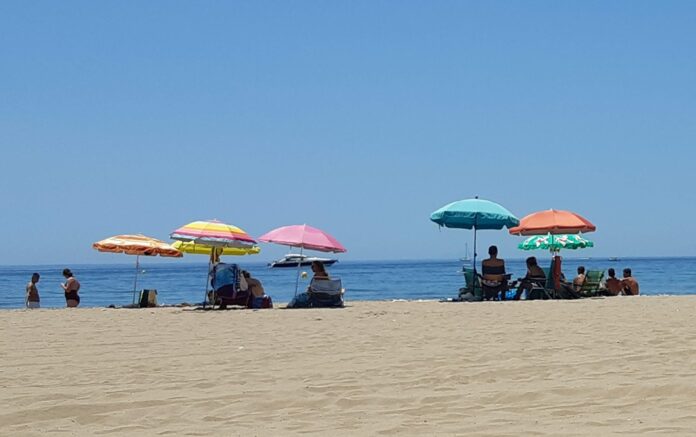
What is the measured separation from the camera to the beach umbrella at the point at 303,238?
1498cm

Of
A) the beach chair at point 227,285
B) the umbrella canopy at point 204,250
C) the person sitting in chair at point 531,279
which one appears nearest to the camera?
the beach chair at point 227,285

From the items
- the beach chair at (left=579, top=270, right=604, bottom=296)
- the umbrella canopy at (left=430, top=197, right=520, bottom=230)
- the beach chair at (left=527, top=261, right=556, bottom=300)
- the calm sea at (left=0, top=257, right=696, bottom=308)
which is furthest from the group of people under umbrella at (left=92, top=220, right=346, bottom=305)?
the beach chair at (left=579, top=270, right=604, bottom=296)

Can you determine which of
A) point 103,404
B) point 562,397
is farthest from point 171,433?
point 562,397

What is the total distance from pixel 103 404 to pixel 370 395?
1.64 m

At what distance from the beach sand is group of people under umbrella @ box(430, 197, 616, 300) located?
5021mm

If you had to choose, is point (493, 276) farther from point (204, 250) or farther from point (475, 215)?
point (204, 250)

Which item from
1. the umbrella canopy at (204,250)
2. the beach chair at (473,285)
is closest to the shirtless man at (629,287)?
the beach chair at (473,285)

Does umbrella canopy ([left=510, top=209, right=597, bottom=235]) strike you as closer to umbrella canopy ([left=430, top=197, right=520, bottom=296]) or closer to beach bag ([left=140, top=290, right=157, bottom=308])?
umbrella canopy ([left=430, top=197, right=520, bottom=296])

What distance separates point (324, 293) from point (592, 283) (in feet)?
18.4

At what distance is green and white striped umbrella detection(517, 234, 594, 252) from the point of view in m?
18.6

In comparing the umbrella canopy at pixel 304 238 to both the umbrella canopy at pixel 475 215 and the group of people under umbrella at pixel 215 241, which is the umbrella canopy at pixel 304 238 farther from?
the umbrella canopy at pixel 475 215

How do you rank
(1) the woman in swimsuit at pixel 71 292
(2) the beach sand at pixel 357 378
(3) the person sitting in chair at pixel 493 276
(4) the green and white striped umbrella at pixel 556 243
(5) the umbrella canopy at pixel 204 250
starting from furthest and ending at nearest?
(4) the green and white striped umbrella at pixel 556 243, (5) the umbrella canopy at pixel 204 250, (1) the woman in swimsuit at pixel 71 292, (3) the person sitting in chair at pixel 493 276, (2) the beach sand at pixel 357 378

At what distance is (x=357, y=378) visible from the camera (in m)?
6.09

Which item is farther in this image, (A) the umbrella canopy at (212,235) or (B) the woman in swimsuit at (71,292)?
(B) the woman in swimsuit at (71,292)
